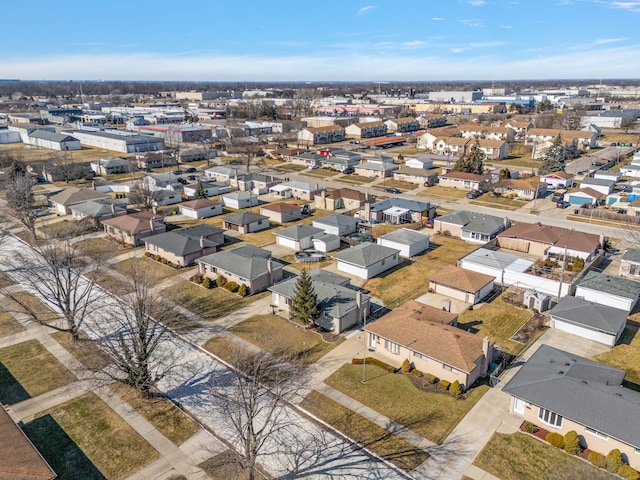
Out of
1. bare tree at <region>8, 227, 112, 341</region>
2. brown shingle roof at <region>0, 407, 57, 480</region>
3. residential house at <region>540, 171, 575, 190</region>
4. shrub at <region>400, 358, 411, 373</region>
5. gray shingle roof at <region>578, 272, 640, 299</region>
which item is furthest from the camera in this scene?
residential house at <region>540, 171, 575, 190</region>

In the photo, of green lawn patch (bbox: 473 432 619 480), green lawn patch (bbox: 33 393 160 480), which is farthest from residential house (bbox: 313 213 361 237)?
green lawn patch (bbox: 473 432 619 480)

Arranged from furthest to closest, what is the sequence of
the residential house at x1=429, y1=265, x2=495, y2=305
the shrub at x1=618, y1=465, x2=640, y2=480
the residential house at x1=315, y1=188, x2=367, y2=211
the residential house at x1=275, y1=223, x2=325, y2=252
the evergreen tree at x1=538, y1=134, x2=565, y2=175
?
1. the evergreen tree at x1=538, y1=134, x2=565, y2=175
2. the residential house at x1=315, y1=188, x2=367, y2=211
3. the residential house at x1=275, y1=223, x2=325, y2=252
4. the residential house at x1=429, y1=265, x2=495, y2=305
5. the shrub at x1=618, y1=465, x2=640, y2=480

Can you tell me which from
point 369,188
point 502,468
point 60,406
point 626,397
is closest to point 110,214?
point 60,406

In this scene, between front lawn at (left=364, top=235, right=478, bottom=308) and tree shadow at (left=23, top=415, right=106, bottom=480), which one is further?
front lawn at (left=364, top=235, right=478, bottom=308)

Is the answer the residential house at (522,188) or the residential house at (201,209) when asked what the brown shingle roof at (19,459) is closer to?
the residential house at (201,209)

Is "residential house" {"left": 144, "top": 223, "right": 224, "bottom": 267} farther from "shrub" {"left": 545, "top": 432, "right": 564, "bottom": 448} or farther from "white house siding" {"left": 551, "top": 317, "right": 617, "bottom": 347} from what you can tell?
"shrub" {"left": 545, "top": 432, "right": 564, "bottom": 448}

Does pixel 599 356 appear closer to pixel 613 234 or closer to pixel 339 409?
pixel 339 409

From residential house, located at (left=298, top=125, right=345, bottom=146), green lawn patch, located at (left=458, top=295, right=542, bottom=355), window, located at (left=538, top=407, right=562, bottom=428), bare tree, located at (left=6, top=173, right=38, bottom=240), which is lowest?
green lawn patch, located at (left=458, top=295, right=542, bottom=355)

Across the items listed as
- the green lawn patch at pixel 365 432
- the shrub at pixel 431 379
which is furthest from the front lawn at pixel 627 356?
the green lawn patch at pixel 365 432
